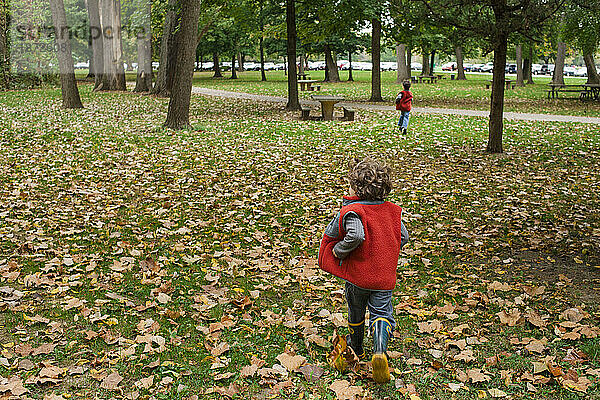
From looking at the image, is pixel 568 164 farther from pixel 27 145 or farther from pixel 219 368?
pixel 27 145

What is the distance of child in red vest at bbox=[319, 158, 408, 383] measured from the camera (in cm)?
359

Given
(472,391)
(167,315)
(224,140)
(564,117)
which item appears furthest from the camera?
(564,117)

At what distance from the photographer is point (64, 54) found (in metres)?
19.0

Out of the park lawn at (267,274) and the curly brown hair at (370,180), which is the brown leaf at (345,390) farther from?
the curly brown hair at (370,180)

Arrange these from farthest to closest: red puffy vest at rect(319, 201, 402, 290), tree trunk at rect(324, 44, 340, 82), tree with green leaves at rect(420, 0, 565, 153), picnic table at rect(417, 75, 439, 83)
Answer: tree trunk at rect(324, 44, 340, 82) → picnic table at rect(417, 75, 439, 83) → tree with green leaves at rect(420, 0, 565, 153) → red puffy vest at rect(319, 201, 402, 290)

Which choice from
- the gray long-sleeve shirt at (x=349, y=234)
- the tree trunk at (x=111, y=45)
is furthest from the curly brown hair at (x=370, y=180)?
the tree trunk at (x=111, y=45)

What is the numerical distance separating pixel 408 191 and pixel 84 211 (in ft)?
15.4

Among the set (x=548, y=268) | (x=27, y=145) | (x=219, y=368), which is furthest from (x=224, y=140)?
(x=219, y=368)

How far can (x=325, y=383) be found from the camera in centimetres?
371

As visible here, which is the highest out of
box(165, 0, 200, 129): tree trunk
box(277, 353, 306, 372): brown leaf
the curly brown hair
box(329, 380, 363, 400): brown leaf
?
box(165, 0, 200, 129): tree trunk

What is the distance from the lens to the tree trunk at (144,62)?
29719 mm

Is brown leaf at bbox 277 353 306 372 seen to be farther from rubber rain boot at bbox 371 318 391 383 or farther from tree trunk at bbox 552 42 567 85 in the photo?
Answer: tree trunk at bbox 552 42 567 85

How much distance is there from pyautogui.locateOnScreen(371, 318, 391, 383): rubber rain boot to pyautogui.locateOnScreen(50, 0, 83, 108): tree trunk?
16.9 meters

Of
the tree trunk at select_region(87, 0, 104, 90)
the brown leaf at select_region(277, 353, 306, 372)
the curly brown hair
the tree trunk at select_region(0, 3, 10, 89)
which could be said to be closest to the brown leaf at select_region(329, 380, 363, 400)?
the brown leaf at select_region(277, 353, 306, 372)
